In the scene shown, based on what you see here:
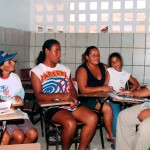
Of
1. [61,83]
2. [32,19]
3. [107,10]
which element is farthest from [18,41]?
[61,83]

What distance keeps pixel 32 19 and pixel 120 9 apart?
1633mm

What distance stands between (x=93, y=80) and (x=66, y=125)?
87 centimetres

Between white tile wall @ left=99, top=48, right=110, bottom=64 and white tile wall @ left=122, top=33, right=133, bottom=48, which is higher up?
white tile wall @ left=122, top=33, right=133, bottom=48

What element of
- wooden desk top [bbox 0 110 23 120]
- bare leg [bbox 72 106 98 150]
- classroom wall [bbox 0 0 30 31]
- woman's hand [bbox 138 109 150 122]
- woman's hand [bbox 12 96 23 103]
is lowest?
bare leg [bbox 72 106 98 150]

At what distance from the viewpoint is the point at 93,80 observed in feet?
10.8

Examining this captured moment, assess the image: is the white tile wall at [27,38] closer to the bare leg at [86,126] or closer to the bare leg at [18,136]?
the bare leg at [86,126]

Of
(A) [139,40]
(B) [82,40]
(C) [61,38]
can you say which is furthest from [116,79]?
(C) [61,38]

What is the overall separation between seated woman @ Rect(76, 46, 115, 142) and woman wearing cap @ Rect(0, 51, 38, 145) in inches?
34.6

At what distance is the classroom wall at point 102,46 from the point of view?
492cm

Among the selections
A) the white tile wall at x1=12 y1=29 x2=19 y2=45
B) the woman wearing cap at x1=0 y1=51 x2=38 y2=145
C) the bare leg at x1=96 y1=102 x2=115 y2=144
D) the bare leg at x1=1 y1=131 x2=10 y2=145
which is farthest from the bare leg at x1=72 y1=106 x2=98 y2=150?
the white tile wall at x1=12 y1=29 x2=19 y2=45

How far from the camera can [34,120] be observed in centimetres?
421

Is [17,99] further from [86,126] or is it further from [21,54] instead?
[21,54]

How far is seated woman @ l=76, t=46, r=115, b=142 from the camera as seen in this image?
3098mm

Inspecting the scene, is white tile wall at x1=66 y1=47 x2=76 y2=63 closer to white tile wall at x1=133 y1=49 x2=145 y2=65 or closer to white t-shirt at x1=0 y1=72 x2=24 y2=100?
white tile wall at x1=133 y1=49 x2=145 y2=65
